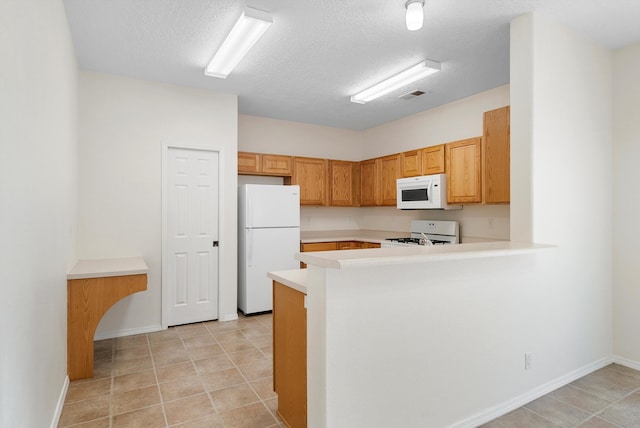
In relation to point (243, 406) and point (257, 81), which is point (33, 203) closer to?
point (243, 406)

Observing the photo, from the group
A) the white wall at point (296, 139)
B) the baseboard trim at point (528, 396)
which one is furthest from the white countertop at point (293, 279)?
the white wall at point (296, 139)

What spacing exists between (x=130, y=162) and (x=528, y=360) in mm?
3965

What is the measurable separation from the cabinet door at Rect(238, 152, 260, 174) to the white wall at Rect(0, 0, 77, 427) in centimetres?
239

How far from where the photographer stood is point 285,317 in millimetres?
2180

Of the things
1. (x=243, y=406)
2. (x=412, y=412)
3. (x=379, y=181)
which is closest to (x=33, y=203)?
(x=243, y=406)

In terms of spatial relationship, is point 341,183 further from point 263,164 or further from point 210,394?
point 210,394

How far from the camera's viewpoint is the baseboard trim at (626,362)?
9.73ft

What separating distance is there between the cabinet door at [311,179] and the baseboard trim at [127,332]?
2520mm

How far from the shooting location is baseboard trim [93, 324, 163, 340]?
368cm

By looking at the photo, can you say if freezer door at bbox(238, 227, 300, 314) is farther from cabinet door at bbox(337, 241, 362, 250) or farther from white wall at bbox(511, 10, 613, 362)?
white wall at bbox(511, 10, 613, 362)

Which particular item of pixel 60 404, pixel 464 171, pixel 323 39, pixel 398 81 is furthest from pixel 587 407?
pixel 60 404

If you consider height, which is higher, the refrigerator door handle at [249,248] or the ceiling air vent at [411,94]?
the ceiling air vent at [411,94]

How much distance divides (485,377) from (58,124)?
3151mm

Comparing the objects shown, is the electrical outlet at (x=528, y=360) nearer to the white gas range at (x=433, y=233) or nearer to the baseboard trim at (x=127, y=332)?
the white gas range at (x=433, y=233)
